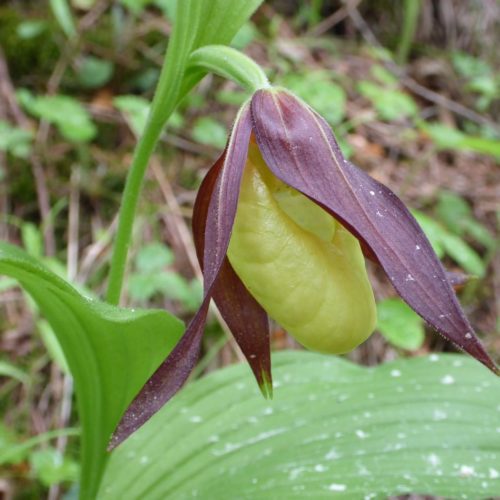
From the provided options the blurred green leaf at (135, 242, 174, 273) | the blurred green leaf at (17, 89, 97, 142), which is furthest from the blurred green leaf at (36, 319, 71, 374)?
the blurred green leaf at (17, 89, 97, 142)

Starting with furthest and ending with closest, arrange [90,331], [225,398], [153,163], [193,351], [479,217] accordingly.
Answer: [479,217], [153,163], [225,398], [90,331], [193,351]

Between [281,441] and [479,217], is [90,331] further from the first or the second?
[479,217]

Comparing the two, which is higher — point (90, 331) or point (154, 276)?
point (154, 276)

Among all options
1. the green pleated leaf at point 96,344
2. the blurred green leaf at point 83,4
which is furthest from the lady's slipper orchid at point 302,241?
the blurred green leaf at point 83,4

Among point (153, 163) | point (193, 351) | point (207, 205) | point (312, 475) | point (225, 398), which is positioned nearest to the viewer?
point (193, 351)

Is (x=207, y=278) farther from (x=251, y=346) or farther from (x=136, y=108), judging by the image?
(x=136, y=108)

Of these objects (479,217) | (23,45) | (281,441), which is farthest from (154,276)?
(479,217)

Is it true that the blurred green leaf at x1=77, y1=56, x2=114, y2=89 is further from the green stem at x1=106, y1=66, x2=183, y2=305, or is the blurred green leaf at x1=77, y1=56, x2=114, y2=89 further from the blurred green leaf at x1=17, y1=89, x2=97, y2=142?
the green stem at x1=106, y1=66, x2=183, y2=305

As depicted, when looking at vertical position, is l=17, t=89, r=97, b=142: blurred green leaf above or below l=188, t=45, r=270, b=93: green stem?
above
